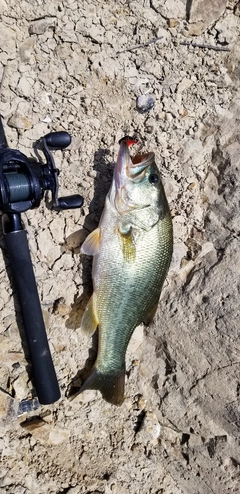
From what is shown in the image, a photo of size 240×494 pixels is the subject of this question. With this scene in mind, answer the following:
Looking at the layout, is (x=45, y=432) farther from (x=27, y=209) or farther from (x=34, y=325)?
(x=27, y=209)

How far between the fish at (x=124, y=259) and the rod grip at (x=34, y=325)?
0.22m

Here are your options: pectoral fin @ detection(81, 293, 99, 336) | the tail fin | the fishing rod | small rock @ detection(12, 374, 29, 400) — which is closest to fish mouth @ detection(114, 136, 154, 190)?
the fishing rod

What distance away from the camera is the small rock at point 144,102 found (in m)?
3.33

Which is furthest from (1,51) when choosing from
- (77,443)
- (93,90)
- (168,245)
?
(77,443)

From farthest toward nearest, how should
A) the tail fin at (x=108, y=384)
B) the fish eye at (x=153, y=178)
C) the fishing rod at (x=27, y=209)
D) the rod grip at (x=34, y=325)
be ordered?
the tail fin at (x=108, y=384), the fish eye at (x=153, y=178), the rod grip at (x=34, y=325), the fishing rod at (x=27, y=209)

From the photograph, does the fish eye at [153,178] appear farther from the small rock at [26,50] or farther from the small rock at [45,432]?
the small rock at [45,432]

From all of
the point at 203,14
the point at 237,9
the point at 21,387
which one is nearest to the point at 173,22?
the point at 203,14

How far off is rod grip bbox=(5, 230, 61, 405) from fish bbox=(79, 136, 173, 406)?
220 mm

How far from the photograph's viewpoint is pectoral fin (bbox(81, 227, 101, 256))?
10.1 ft

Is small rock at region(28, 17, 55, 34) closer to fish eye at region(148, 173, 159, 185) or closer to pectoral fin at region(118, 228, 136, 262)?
fish eye at region(148, 173, 159, 185)

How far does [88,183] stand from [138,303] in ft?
2.45

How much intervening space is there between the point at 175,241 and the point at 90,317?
691 millimetres

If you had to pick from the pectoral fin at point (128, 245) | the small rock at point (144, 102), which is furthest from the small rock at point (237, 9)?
the pectoral fin at point (128, 245)

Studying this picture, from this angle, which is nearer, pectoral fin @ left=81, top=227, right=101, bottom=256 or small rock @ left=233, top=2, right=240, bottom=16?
pectoral fin @ left=81, top=227, right=101, bottom=256
